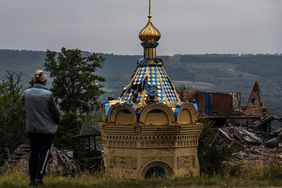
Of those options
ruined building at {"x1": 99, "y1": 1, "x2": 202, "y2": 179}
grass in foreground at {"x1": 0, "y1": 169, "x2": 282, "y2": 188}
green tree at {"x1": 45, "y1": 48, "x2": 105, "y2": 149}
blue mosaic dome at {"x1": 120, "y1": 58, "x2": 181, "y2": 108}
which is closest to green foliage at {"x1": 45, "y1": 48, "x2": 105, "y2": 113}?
green tree at {"x1": 45, "y1": 48, "x2": 105, "y2": 149}

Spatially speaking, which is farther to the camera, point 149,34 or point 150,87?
point 149,34

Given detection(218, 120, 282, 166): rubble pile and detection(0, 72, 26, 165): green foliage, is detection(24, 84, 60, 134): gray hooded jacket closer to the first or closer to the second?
detection(0, 72, 26, 165): green foliage

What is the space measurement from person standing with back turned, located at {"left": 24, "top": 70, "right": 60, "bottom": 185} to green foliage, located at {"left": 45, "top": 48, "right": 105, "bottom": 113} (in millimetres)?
44632

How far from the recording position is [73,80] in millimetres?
59094

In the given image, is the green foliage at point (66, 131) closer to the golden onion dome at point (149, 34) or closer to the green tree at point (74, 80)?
the green tree at point (74, 80)

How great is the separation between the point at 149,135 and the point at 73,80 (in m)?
38.2

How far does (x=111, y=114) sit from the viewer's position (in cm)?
2183

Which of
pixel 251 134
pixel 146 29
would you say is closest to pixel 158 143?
pixel 146 29

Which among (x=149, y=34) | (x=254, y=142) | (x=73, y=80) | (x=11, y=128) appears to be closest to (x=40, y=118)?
(x=149, y=34)

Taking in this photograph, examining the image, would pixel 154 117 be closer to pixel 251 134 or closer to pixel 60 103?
pixel 251 134

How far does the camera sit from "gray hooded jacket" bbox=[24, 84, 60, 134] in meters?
12.8

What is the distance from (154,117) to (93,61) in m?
41.0

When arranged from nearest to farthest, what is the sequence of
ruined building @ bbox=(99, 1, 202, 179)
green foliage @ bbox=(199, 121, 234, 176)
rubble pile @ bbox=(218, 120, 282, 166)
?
ruined building @ bbox=(99, 1, 202, 179) < green foliage @ bbox=(199, 121, 234, 176) < rubble pile @ bbox=(218, 120, 282, 166)

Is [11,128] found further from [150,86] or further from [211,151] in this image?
[150,86]
